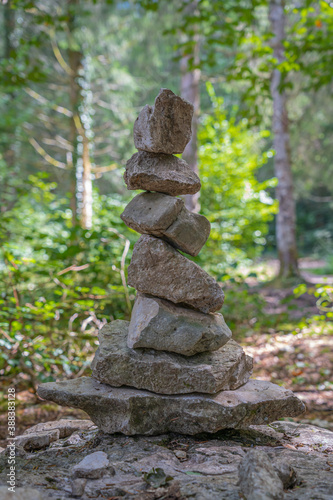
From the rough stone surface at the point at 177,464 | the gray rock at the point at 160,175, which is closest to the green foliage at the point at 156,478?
the rough stone surface at the point at 177,464

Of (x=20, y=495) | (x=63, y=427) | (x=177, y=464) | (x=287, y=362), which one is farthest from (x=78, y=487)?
(x=287, y=362)

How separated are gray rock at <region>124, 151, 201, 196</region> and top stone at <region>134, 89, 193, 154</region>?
0.08 meters

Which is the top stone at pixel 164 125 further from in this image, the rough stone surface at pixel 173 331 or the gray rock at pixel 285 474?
the gray rock at pixel 285 474

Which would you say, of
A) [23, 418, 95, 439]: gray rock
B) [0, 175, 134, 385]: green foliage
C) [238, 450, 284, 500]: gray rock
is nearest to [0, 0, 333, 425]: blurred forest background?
[0, 175, 134, 385]: green foliage

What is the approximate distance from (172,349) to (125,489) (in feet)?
3.39

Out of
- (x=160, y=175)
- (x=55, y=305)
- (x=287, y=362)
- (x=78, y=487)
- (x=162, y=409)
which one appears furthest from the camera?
(x=287, y=362)

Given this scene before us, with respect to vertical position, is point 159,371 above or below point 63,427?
above

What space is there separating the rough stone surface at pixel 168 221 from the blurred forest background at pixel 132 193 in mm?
1565

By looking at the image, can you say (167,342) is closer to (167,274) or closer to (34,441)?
(167,274)

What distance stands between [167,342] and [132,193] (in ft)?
30.5

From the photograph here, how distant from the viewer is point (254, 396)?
2.94 metres

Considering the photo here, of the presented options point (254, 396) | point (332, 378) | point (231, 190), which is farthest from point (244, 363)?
point (231, 190)

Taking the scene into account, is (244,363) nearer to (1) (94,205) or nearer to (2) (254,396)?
(2) (254,396)

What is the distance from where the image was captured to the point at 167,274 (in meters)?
2.97
